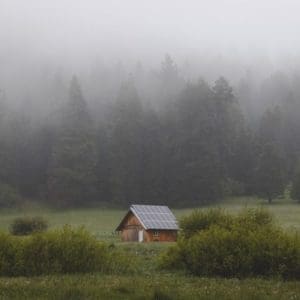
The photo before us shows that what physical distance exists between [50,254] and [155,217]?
34.3m

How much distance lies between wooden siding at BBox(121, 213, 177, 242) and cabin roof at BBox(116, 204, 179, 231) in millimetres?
422

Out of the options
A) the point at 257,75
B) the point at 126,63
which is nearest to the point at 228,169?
the point at 126,63

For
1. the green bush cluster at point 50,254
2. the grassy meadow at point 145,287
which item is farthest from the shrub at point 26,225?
the green bush cluster at point 50,254

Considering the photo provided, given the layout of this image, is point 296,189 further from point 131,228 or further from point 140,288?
point 140,288

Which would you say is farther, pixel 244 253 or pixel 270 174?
pixel 270 174

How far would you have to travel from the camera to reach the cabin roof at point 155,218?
5338 cm

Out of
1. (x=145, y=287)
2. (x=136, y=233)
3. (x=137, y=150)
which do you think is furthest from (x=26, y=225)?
(x=145, y=287)

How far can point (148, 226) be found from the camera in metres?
53.2

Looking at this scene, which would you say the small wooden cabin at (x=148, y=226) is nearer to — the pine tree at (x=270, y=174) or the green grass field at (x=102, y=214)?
the green grass field at (x=102, y=214)

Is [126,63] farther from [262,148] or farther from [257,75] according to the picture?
[262,148]

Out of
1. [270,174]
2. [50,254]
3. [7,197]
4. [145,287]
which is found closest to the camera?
[145,287]

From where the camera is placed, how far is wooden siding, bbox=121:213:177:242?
52.7 metres

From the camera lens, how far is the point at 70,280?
58.9 ft

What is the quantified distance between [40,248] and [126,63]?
394ft
